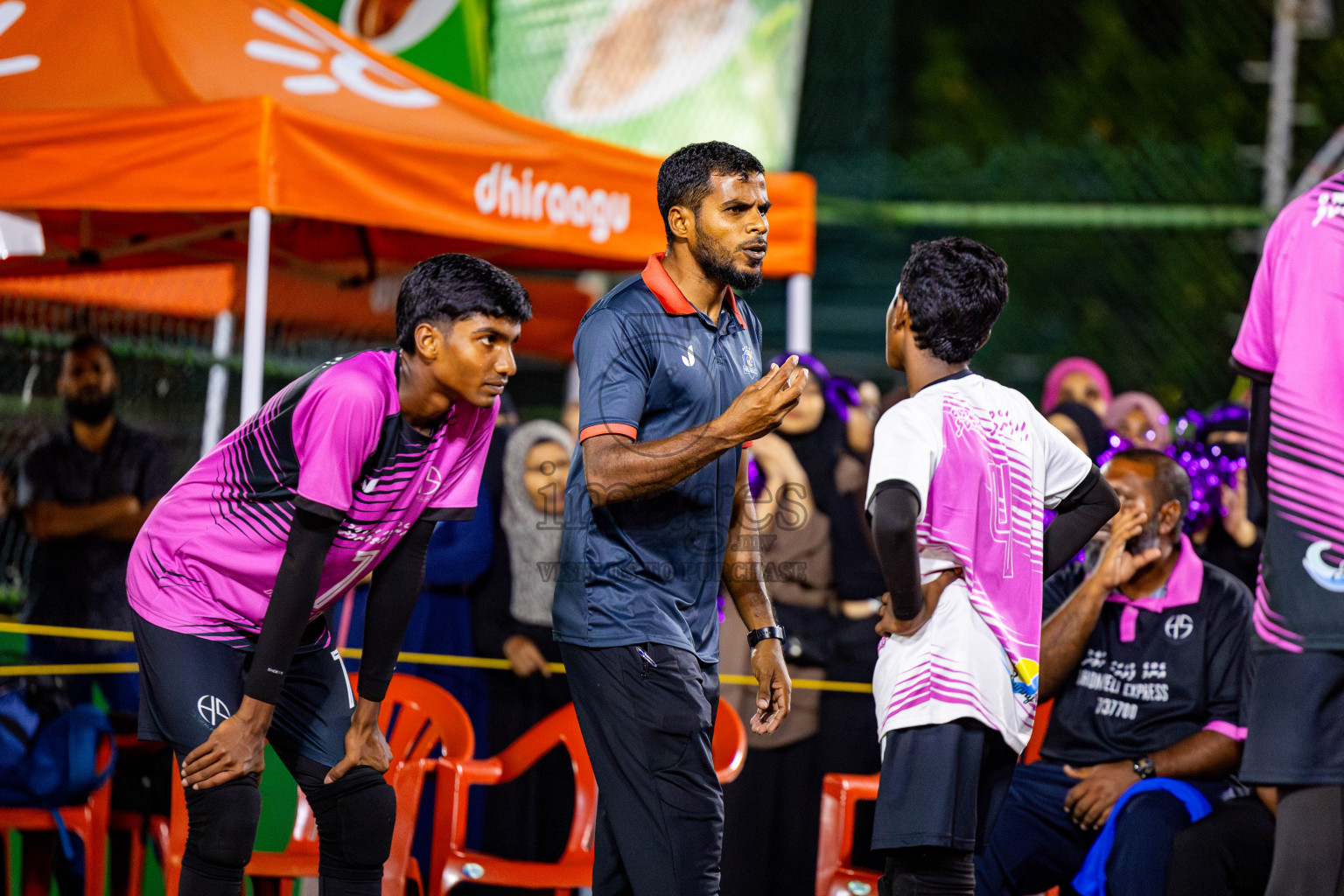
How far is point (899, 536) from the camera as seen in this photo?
274cm

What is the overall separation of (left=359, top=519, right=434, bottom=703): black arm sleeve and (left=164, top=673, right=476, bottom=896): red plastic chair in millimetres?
732

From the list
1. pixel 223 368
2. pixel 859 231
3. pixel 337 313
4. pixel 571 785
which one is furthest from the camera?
pixel 859 231

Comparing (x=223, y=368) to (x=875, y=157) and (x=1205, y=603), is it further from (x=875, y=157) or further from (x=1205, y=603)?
(x=875, y=157)

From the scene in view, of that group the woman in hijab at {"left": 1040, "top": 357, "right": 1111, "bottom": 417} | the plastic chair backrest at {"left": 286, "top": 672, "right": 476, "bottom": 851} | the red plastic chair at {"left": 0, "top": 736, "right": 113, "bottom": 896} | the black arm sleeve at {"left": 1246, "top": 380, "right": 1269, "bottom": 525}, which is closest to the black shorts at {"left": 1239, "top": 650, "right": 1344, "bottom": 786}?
the black arm sleeve at {"left": 1246, "top": 380, "right": 1269, "bottom": 525}

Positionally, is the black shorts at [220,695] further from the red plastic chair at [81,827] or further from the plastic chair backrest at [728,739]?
the red plastic chair at [81,827]

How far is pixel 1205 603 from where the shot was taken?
12.5 feet

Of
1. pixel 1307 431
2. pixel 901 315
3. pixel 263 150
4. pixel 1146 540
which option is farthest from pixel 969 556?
pixel 263 150

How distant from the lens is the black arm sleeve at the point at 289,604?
9.25 ft

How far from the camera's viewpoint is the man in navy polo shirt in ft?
8.72

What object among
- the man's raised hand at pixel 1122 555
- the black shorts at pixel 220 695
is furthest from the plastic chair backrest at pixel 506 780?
the man's raised hand at pixel 1122 555

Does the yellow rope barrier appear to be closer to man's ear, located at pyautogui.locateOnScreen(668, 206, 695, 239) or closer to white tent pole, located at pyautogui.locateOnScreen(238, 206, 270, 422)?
white tent pole, located at pyautogui.locateOnScreen(238, 206, 270, 422)

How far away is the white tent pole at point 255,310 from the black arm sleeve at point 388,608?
1.47 m

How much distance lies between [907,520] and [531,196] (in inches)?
109

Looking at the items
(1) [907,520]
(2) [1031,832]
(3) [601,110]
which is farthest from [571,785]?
(3) [601,110]
